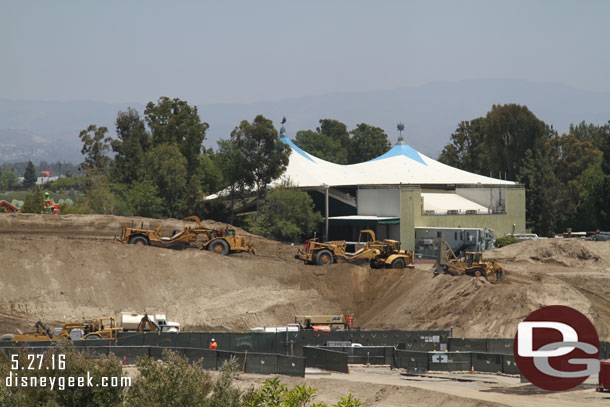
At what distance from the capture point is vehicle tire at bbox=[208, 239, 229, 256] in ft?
176

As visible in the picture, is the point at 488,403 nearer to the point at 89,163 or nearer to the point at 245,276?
the point at 245,276

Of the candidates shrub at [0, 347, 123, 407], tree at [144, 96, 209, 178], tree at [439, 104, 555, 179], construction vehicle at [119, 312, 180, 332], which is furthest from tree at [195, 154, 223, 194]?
shrub at [0, 347, 123, 407]

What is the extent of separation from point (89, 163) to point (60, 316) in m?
67.0

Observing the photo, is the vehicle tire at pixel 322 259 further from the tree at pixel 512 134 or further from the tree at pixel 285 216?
the tree at pixel 512 134

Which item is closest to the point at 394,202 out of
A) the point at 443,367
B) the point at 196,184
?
the point at 196,184

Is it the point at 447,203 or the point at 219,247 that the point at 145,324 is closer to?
the point at 219,247

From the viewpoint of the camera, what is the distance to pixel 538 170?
314 ft

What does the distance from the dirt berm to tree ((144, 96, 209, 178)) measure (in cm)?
4160

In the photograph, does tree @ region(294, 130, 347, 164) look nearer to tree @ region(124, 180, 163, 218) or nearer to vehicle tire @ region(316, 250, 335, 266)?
tree @ region(124, 180, 163, 218)

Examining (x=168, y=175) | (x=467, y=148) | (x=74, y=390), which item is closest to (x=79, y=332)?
(x=74, y=390)

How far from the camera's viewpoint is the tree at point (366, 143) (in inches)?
6806

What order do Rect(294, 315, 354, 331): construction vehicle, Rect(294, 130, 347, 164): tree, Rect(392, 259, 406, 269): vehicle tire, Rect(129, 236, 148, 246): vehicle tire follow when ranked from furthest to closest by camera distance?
Rect(294, 130, 347, 164): tree < Rect(129, 236, 148, 246): vehicle tire < Rect(392, 259, 406, 269): vehicle tire < Rect(294, 315, 354, 331): construction vehicle

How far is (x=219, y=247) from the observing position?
53812 millimetres

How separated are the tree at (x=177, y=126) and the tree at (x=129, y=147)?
4.95ft
